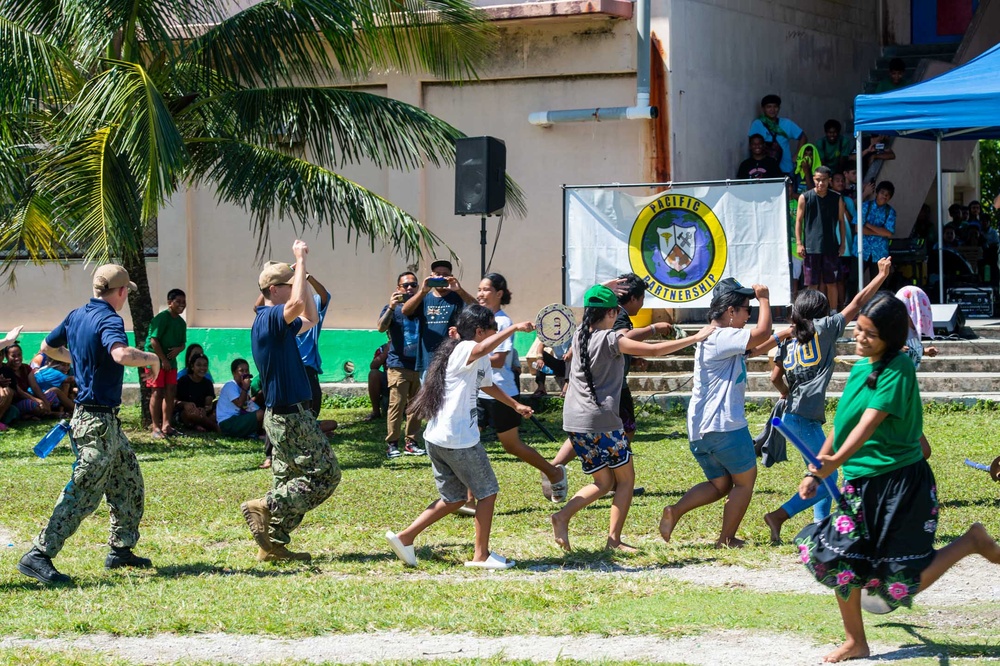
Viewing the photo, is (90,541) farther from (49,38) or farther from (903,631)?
(49,38)

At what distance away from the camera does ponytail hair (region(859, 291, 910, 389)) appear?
17.6 ft

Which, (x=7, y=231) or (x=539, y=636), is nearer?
(x=539, y=636)

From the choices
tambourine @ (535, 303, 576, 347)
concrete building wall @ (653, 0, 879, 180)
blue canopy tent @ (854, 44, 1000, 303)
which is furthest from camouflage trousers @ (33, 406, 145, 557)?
concrete building wall @ (653, 0, 879, 180)

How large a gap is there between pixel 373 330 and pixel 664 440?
6192 millimetres

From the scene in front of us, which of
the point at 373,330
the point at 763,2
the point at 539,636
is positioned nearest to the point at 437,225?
the point at 373,330

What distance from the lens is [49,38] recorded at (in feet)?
41.9

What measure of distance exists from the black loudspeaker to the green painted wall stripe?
3.64 metres

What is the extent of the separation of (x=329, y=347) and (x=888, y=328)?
1280 cm

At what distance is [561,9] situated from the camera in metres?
15.9

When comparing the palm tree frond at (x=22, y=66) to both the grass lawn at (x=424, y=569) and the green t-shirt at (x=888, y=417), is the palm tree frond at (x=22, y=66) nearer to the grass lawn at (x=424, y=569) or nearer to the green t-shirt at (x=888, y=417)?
the grass lawn at (x=424, y=569)

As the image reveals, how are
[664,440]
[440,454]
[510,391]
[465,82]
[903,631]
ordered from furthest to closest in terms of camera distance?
[465,82] → [664,440] → [510,391] → [440,454] → [903,631]

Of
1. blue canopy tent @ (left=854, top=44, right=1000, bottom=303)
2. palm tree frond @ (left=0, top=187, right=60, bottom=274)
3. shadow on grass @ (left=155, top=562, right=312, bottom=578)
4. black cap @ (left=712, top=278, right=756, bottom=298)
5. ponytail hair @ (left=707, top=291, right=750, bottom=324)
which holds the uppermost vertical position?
blue canopy tent @ (left=854, top=44, right=1000, bottom=303)

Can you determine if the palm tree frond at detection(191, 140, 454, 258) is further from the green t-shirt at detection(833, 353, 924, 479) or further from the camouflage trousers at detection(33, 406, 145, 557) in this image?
the green t-shirt at detection(833, 353, 924, 479)

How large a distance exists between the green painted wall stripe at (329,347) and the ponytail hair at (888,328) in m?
11.1
